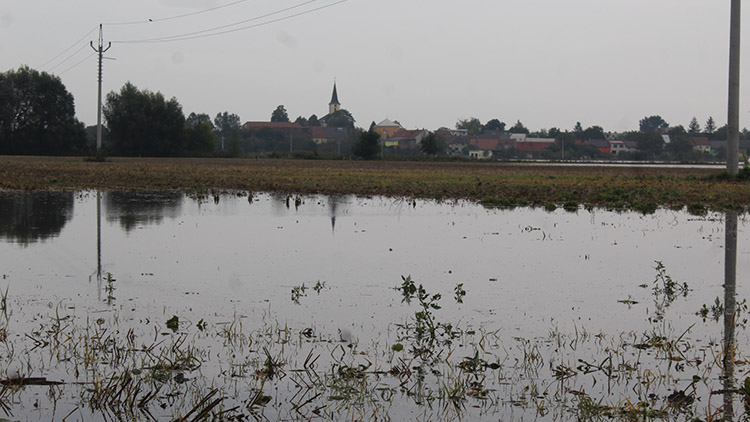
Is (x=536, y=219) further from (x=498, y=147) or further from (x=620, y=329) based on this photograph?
(x=498, y=147)

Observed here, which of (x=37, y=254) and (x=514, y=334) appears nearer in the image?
(x=514, y=334)

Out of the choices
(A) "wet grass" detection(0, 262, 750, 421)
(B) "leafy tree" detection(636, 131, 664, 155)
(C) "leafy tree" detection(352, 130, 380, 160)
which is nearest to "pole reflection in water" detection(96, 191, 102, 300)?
(A) "wet grass" detection(0, 262, 750, 421)

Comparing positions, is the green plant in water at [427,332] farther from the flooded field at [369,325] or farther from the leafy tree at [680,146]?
the leafy tree at [680,146]

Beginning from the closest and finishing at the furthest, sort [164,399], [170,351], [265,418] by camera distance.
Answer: [265,418], [164,399], [170,351]

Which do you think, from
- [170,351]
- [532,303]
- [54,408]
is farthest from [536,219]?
[54,408]

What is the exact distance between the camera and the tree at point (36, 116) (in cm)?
9906

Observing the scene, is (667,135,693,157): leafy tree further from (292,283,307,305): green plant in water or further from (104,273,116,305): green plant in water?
(104,273,116,305): green plant in water

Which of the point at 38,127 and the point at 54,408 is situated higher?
the point at 38,127

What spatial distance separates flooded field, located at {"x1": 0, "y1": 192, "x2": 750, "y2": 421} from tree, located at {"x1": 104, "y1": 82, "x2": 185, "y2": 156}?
92134 mm

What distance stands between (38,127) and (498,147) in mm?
114443

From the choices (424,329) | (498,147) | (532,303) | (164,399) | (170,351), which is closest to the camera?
(164,399)

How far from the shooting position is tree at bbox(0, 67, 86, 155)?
99062 millimetres

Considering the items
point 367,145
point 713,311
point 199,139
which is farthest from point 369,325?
point 199,139

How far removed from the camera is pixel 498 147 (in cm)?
18800
